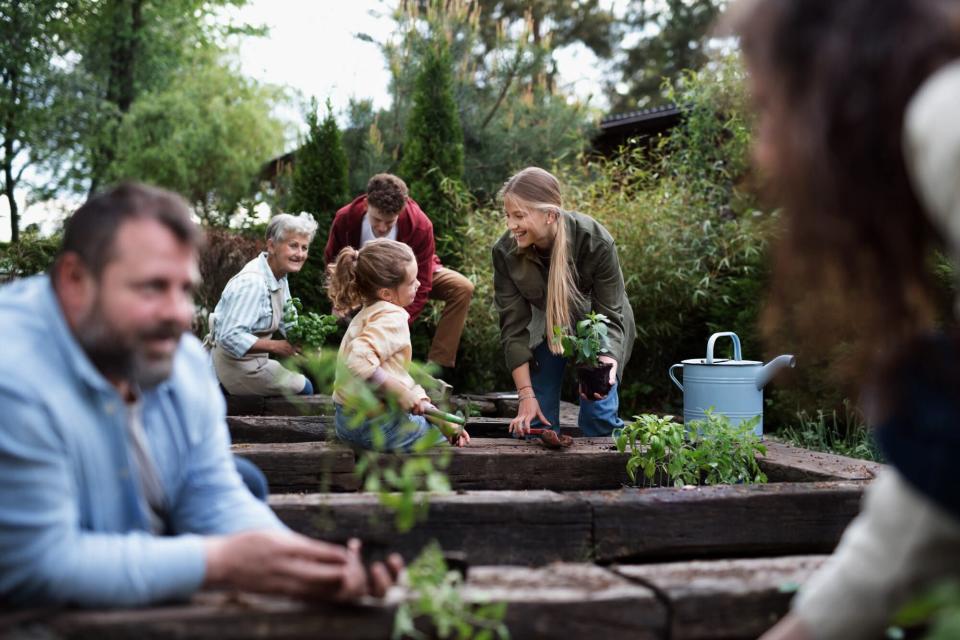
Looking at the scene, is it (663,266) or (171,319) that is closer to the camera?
(171,319)

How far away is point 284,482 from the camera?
3926 millimetres

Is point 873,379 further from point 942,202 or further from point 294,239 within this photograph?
point 294,239

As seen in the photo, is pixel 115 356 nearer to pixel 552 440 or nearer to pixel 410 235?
pixel 552 440

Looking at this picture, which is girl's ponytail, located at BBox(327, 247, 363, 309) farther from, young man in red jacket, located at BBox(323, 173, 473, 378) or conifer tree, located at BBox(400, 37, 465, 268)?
conifer tree, located at BBox(400, 37, 465, 268)

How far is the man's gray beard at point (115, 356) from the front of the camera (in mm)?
1694

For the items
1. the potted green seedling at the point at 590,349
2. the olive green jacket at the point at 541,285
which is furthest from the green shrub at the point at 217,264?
the potted green seedling at the point at 590,349

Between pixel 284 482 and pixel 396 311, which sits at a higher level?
pixel 396 311

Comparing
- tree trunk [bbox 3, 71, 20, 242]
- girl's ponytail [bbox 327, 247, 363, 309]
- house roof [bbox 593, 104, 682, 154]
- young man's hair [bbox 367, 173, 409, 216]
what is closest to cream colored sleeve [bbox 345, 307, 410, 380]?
girl's ponytail [bbox 327, 247, 363, 309]

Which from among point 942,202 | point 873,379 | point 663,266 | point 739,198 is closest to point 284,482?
point 873,379

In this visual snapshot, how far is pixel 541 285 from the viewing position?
506 cm

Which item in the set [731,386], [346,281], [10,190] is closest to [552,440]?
[346,281]

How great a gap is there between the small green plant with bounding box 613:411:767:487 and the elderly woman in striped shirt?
88.2 inches

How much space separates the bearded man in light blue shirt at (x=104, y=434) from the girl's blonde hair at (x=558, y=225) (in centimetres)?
310

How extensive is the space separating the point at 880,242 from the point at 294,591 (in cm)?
117
